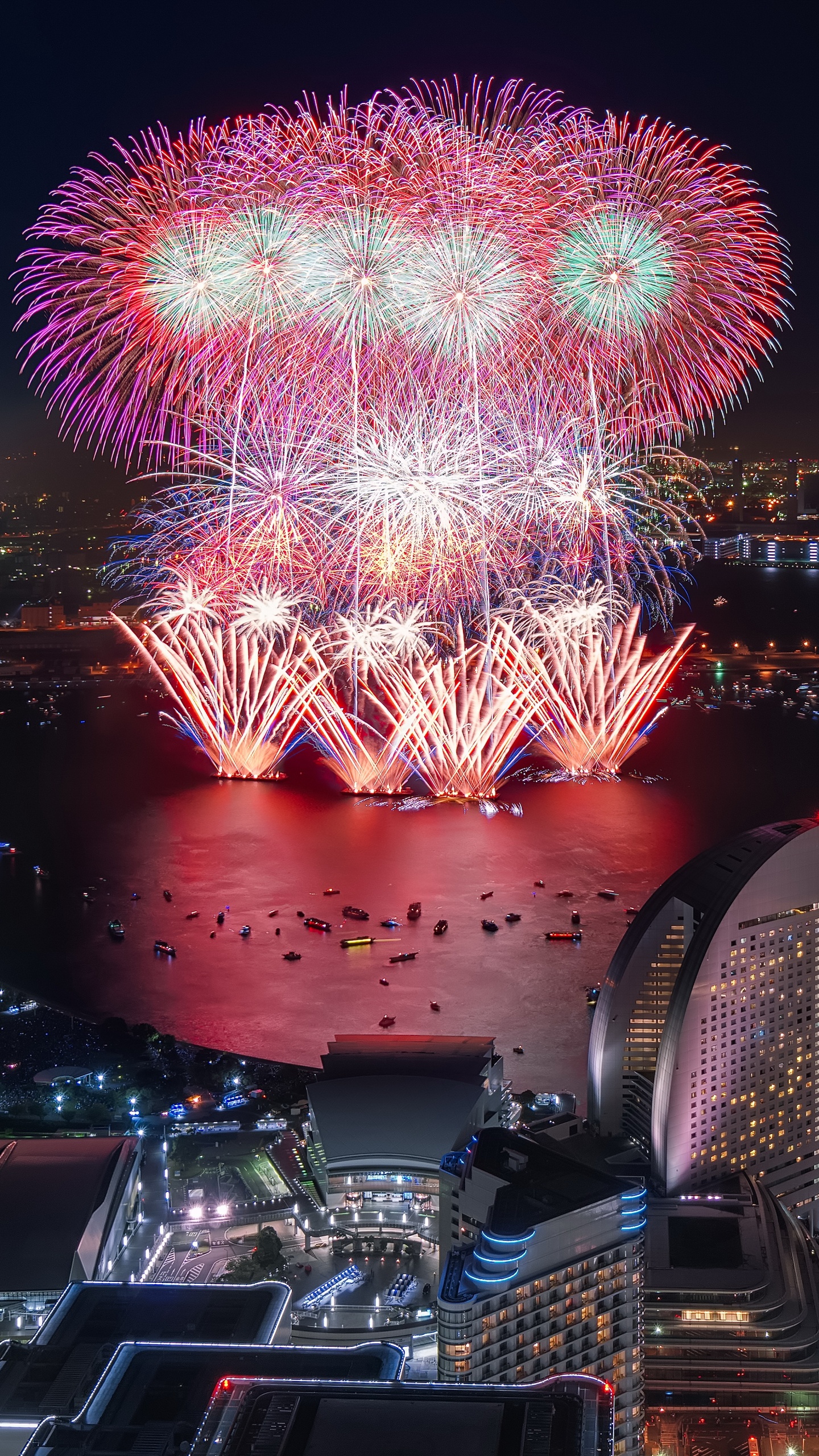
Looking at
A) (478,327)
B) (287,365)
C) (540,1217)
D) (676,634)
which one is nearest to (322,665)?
(287,365)

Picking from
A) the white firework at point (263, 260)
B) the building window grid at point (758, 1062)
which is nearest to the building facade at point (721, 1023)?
the building window grid at point (758, 1062)

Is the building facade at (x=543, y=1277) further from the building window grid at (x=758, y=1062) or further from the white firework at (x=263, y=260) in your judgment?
the white firework at (x=263, y=260)

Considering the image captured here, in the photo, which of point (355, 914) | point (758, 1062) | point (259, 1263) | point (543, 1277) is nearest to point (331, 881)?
point (355, 914)

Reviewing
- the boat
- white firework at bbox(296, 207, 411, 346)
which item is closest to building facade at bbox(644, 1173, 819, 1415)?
the boat

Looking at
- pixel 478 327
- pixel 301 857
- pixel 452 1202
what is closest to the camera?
pixel 452 1202

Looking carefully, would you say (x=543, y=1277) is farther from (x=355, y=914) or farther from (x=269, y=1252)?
(x=355, y=914)

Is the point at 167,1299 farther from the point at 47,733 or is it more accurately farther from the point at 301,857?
the point at 47,733
